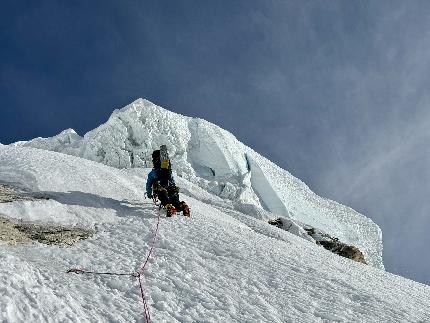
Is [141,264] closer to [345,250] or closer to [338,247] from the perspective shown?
[345,250]

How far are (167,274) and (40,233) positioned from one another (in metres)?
2.27

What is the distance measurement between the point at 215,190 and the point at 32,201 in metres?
33.6

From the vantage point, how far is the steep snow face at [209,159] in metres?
44.3

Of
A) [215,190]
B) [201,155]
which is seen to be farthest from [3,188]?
[201,155]

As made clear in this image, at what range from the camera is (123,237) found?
8516mm

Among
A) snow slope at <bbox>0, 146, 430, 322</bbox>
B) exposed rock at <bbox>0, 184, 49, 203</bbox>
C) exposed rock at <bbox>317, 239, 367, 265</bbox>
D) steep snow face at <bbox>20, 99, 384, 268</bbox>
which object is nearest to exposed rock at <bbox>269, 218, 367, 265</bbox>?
exposed rock at <bbox>317, 239, 367, 265</bbox>

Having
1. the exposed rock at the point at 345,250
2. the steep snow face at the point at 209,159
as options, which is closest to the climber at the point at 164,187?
the exposed rock at the point at 345,250

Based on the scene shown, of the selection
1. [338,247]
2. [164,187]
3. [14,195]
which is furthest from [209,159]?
[14,195]

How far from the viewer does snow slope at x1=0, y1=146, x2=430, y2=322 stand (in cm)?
563

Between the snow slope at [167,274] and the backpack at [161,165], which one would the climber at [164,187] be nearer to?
the backpack at [161,165]

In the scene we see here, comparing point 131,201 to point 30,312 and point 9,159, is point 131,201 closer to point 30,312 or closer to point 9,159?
point 9,159

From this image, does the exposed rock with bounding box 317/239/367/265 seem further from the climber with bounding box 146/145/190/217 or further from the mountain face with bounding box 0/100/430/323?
the climber with bounding box 146/145/190/217

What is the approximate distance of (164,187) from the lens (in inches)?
450

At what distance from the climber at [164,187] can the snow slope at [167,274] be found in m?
0.29
